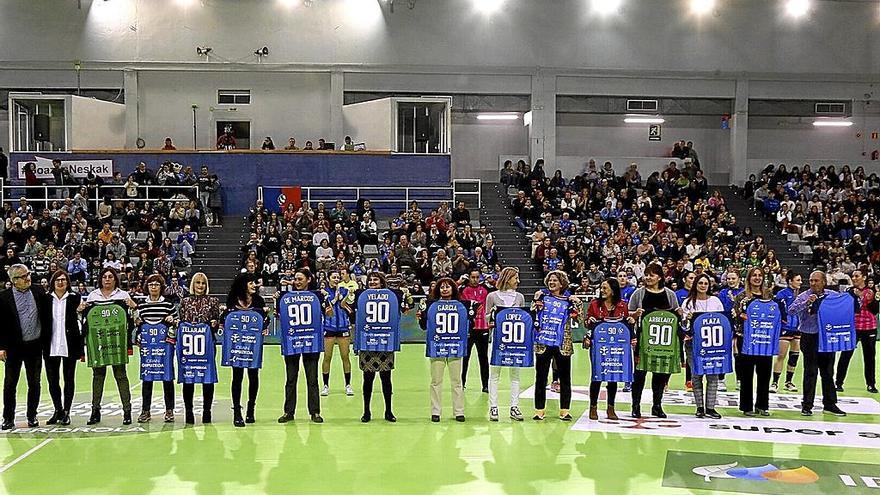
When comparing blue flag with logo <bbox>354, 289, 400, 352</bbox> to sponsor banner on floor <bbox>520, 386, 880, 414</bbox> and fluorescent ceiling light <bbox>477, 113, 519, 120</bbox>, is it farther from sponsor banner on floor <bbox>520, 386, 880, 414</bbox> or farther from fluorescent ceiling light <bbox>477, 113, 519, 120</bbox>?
fluorescent ceiling light <bbox>477, 113, 519, 120</bbox>

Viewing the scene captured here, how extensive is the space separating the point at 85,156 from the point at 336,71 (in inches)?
319

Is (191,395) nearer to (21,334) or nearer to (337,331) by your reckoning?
(21,334)

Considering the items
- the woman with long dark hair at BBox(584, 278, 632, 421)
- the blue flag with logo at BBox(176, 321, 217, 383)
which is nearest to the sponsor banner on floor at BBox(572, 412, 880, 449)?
the woman with long dark hair at BBox(584, 278, 632, 421)

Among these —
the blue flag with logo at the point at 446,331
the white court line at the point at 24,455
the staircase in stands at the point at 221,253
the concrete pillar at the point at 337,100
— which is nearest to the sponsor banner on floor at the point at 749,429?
the blue flag with logo at the point at 446,331

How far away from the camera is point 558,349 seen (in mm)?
9531

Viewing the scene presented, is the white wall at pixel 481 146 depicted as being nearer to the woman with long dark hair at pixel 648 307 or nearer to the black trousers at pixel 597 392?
the woman with long dark hair at pixel 648 307

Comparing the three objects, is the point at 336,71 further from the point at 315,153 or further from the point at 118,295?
the point at 118,295

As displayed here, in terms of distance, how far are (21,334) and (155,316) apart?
1330 mm

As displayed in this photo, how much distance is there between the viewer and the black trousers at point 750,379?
9.88 metres

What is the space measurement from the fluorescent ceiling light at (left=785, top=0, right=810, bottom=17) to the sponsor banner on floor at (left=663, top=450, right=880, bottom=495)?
25303 mm

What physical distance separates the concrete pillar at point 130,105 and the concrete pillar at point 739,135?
1972 centimetres

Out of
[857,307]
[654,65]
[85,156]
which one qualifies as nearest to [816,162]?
[654,65]

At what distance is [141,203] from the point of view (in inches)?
946

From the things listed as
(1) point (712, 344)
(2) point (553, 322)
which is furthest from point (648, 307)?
(2) point (553, 322)
